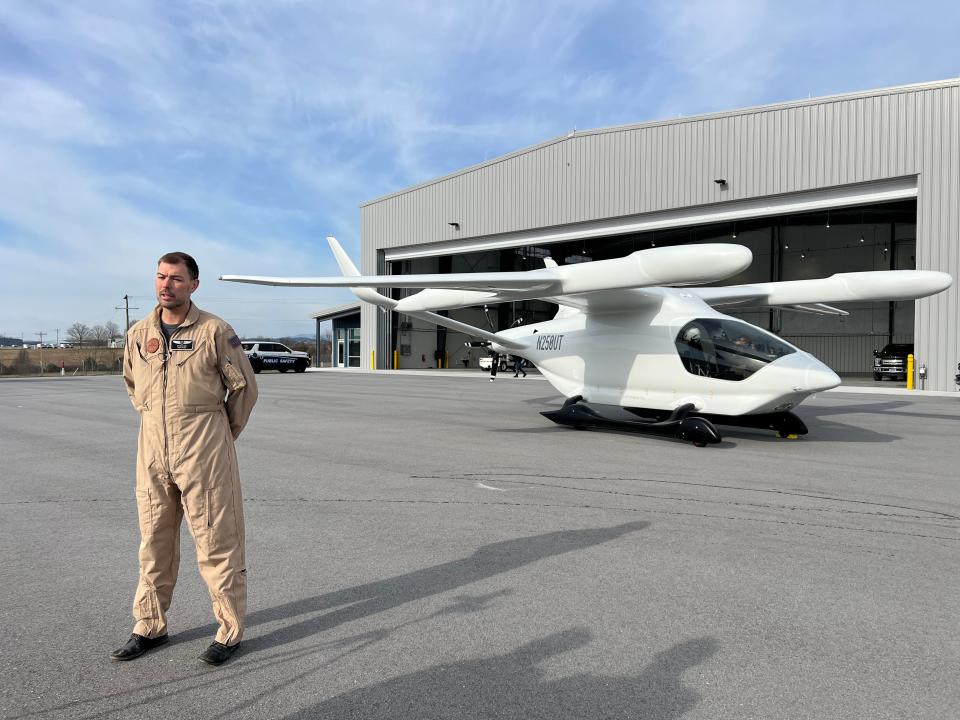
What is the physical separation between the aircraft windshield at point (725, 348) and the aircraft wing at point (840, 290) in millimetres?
1832

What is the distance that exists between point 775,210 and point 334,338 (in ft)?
107

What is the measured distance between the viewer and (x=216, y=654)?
2795 millimetres

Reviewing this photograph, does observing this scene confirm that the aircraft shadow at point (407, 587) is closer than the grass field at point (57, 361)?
Yes

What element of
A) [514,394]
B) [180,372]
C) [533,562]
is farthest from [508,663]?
[514,394]

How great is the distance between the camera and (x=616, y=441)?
9.66m

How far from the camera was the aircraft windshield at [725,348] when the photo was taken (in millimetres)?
8836

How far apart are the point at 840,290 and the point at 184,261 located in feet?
33.1

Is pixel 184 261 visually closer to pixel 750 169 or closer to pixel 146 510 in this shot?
pixel 146 510

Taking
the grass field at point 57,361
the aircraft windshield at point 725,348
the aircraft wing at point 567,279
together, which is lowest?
the grass field at point 57,361

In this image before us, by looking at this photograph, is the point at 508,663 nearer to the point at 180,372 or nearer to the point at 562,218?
the point at 180,372

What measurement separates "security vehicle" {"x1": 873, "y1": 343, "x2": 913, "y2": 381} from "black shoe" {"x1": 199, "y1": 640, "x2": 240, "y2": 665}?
96.1 ft

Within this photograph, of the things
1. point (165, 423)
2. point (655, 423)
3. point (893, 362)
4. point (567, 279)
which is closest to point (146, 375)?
point (165, 423)

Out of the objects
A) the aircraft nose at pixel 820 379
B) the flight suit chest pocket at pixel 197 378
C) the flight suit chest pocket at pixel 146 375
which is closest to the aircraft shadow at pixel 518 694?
the flight suit chest pocket at pixel 197 378

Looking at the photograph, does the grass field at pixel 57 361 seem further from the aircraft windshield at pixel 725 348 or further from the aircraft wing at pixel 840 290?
the aircraft windshield at pixel 725 348
